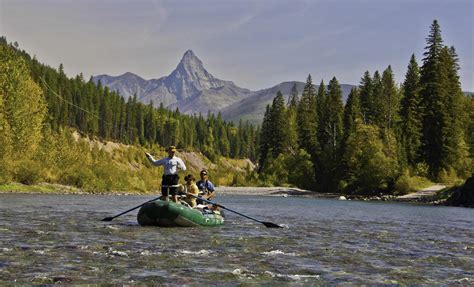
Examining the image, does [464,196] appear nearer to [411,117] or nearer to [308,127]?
[411,117]

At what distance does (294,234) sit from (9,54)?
72.2 m

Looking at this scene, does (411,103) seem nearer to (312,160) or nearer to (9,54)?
(312,160)

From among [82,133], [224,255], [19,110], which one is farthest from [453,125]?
[82,133]

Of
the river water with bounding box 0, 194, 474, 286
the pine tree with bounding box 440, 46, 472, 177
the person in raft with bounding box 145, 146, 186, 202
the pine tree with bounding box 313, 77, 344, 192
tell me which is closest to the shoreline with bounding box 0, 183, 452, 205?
the pine tree with bounding box 313, 77, 344, 192

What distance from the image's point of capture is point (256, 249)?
609 inches

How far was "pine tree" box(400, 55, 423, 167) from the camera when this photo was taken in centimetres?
7288

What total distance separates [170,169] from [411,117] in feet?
202

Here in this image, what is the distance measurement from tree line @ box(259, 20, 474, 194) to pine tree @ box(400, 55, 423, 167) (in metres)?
0.13

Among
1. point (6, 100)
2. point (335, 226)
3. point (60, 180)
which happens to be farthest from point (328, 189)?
point (335, 226)

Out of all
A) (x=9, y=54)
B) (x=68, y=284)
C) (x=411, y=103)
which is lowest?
(x=68, y=284)

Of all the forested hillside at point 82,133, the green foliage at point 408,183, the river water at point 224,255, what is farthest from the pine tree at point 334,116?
the river water at point 224,255

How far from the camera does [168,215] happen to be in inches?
811

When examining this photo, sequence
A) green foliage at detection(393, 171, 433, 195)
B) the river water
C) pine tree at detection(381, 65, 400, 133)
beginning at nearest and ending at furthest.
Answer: the river water < green foliage at detection(393, 171, 433, 195) < pine tree at detection(381, 65, 400, 133)

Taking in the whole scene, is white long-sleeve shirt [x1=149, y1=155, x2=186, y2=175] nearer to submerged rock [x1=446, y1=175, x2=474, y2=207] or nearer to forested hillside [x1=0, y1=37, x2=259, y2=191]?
submerged rock [x1=446, y1=175, x2=474, y2=207]
